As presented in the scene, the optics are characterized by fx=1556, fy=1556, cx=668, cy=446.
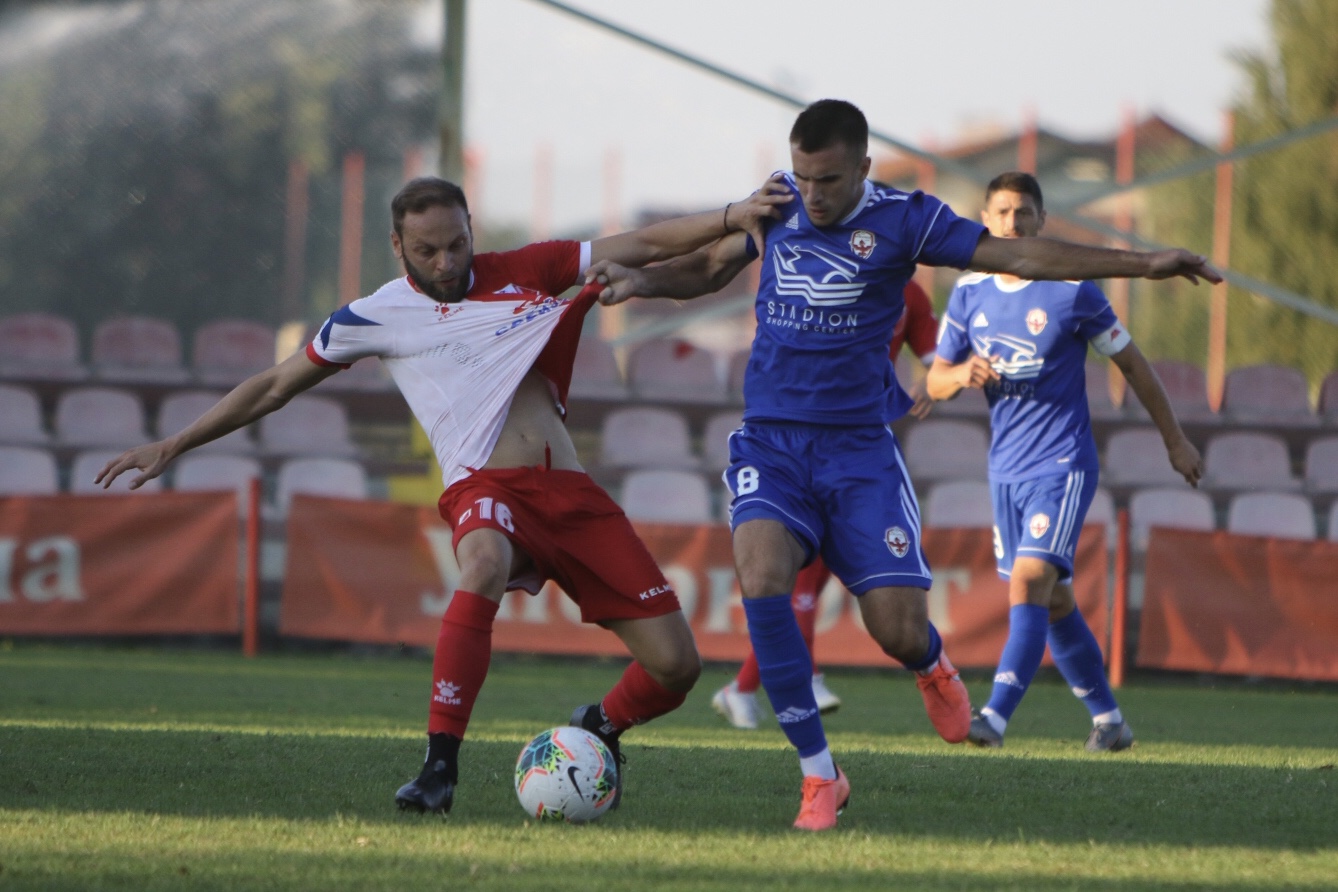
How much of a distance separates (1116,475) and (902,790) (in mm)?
9448

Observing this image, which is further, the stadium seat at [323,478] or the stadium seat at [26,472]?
the stadium seat at [323,478]

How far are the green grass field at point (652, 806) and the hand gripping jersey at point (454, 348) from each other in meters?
1.16

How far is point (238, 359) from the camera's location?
15.6 metres

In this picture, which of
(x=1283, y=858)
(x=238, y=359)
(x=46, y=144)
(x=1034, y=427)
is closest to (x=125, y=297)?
(x=46, y=144)

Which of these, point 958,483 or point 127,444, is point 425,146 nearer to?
point 127,444

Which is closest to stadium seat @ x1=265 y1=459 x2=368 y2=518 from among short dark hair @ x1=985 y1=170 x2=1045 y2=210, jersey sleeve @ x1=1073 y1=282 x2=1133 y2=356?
short dark hair @ x1=985 y1=170 x2=1045 y2=210

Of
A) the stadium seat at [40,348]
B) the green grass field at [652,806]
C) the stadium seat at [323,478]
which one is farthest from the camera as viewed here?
the stadium seat at [40,348]

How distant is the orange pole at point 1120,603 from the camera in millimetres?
10922

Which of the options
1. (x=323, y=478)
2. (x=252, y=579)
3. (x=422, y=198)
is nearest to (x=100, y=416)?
(x=323, y=478)

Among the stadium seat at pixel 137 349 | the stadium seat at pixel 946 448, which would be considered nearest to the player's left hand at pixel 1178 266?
the stadium seat at pixel 946 448

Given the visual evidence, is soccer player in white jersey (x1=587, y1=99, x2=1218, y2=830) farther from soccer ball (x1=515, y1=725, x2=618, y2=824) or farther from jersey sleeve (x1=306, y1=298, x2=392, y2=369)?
jersey sleeve (x1=306, y1=298, x2=392, y2=369)

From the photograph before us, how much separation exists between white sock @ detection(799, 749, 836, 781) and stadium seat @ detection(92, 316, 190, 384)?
11859 millimetres

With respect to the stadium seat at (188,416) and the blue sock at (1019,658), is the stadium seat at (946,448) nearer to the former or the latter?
the stadium seat at (188,416)

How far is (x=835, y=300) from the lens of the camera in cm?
480
